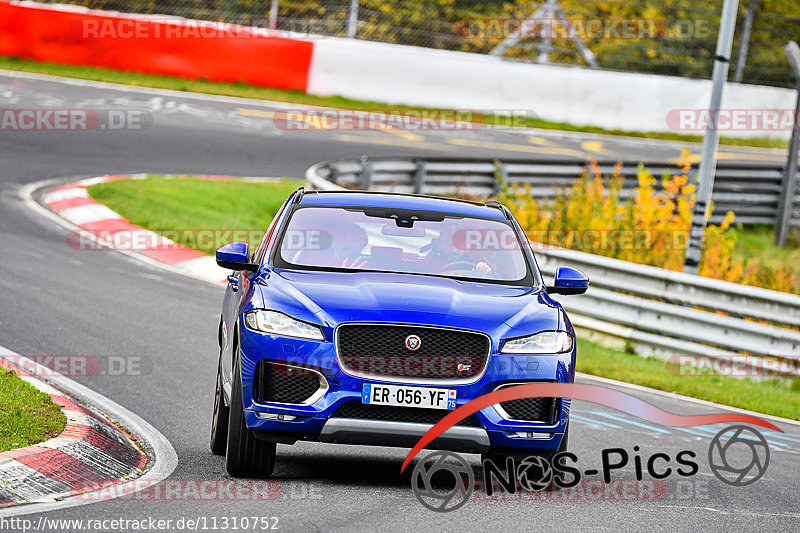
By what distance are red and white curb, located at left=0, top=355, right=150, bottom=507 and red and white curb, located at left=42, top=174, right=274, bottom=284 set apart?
24.6ft

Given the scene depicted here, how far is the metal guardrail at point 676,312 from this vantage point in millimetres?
13453

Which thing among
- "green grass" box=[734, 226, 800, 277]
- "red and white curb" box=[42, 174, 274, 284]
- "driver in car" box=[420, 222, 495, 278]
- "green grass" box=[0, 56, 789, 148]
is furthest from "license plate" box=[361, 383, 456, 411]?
"green grass" box=[0, 56, 789, 148]

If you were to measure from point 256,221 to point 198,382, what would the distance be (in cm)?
878

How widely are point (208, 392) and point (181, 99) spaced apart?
1673 centimetres

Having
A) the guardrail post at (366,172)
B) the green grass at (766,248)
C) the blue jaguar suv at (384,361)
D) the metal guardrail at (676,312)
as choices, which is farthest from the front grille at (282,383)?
the green grass at (766,248)

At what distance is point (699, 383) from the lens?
13.1 m

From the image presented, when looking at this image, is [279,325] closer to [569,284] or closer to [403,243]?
[403,243]

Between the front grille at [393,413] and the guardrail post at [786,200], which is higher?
the front grille at [393,413]

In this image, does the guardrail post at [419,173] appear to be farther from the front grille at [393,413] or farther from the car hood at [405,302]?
the front grille at [393,413]

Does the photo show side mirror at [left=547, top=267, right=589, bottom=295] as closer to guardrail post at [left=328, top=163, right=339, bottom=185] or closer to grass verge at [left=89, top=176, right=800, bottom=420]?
grass verge at [left=89, top=176, right=800, bottom=420]

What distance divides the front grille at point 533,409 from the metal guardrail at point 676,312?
22.1 feet

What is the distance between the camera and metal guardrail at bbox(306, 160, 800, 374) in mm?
13453

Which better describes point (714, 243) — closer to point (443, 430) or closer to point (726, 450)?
point (726, 450)

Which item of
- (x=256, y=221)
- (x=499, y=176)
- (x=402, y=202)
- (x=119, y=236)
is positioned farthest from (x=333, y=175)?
(x=402, y=202)
